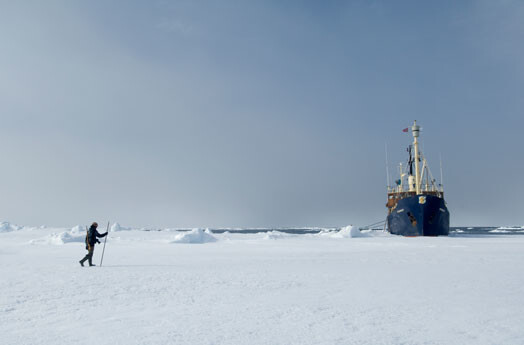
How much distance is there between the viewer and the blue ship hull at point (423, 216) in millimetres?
38188

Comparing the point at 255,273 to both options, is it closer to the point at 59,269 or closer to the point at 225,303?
the point at 225,303

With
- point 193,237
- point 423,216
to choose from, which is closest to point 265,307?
point 193,237

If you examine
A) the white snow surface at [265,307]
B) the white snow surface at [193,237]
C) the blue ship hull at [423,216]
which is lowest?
the white snow surface at [265,307]

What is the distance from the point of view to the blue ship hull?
3819 cm

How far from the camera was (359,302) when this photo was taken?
636cm

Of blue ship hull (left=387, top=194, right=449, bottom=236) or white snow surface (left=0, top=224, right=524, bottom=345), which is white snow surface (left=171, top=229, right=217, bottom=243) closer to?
white snow surface (left=0, top=224, right=524, bottom=345)

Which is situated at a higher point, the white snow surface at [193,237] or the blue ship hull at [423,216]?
the blue ship hull at [423,216]

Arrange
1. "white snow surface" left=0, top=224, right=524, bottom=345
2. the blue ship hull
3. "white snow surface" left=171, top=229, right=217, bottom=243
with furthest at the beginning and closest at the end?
1. the blue ship hull
2. "white snow surface" left=171, top=229, right=217, bottom=243
3. "white snow surface" left=0, top=224, right=524, bottom=345

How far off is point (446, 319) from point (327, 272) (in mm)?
5315

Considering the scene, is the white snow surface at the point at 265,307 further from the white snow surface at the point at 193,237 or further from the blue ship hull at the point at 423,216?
the blue ship hull at the point at 423,216

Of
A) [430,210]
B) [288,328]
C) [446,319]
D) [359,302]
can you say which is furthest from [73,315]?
[430,210]

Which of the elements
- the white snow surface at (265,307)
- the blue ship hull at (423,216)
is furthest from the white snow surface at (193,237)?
the blue ship hull at (423,216)

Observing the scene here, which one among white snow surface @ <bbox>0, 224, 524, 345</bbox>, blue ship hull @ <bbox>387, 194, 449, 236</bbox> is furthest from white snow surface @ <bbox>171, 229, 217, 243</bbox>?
blue ship hull @ <bbox>387, 194, 449, 236</bbox>

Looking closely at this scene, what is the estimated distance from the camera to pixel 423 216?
38.0 meters
